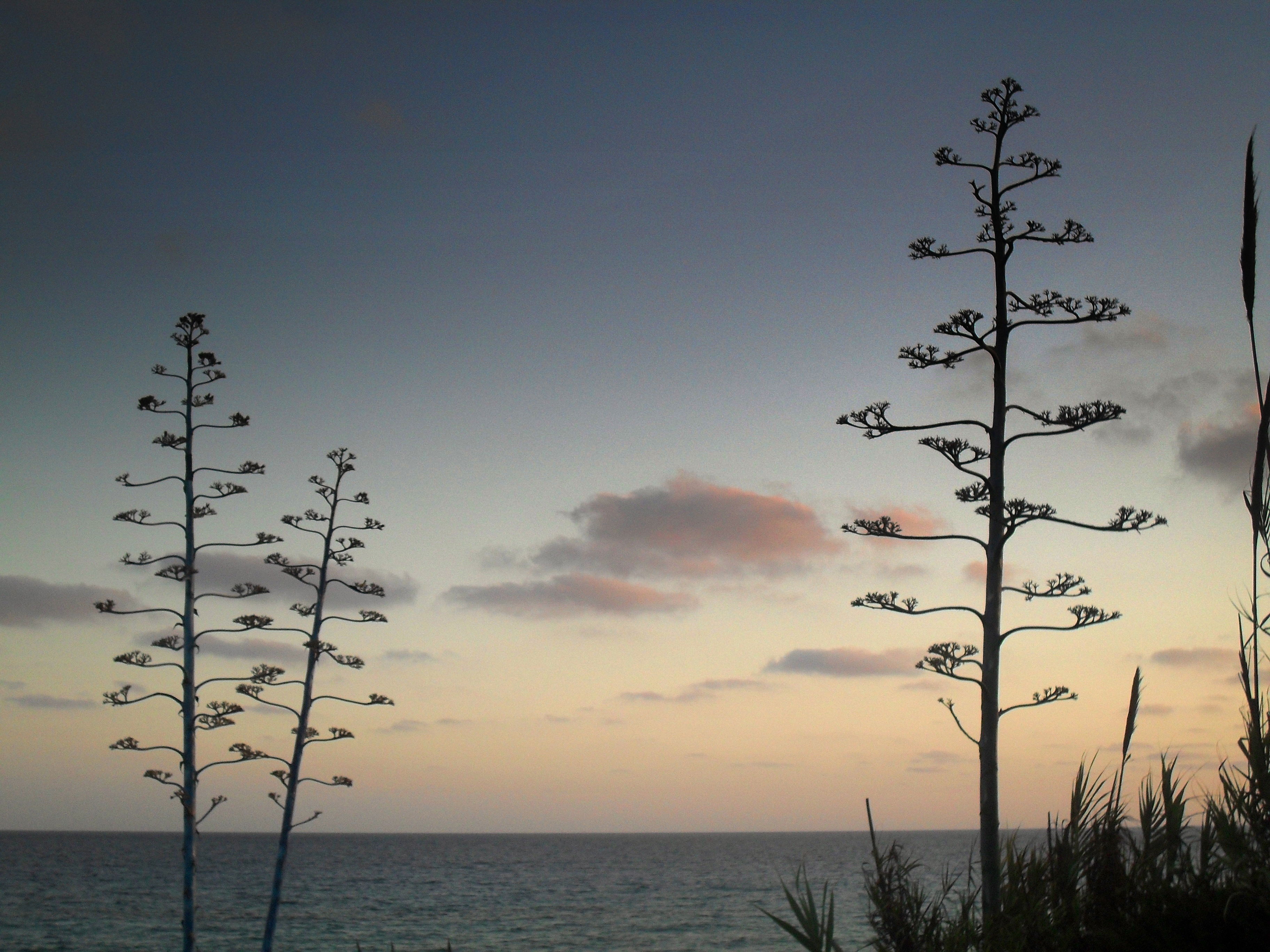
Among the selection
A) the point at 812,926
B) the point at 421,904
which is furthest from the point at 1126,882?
the point at 421,904

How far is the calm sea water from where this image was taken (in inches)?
2067

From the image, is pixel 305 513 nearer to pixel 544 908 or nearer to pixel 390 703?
pixel 390 703

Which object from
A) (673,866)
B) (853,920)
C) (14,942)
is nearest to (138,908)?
(14,942)

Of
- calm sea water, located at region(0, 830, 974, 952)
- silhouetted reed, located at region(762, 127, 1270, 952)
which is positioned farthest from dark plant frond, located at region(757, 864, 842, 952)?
calm sea water, located at region(0, 830, 974, 952)

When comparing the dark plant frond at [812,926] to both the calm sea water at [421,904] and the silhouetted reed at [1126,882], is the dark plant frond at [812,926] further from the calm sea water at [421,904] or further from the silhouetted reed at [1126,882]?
the calm sea water at [421,904]

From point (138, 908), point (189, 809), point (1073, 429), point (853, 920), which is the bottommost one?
point (138, 908)

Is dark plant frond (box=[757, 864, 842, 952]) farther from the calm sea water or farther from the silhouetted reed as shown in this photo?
the calm sea water

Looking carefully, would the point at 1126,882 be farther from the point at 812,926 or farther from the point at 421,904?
the point at 421,904

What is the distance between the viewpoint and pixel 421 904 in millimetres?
74750

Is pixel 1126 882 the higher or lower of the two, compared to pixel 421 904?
higher

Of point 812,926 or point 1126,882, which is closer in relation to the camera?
point 812,926

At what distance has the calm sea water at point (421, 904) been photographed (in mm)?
52500

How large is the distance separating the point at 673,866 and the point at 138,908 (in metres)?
79.6

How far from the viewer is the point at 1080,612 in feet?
33.5
